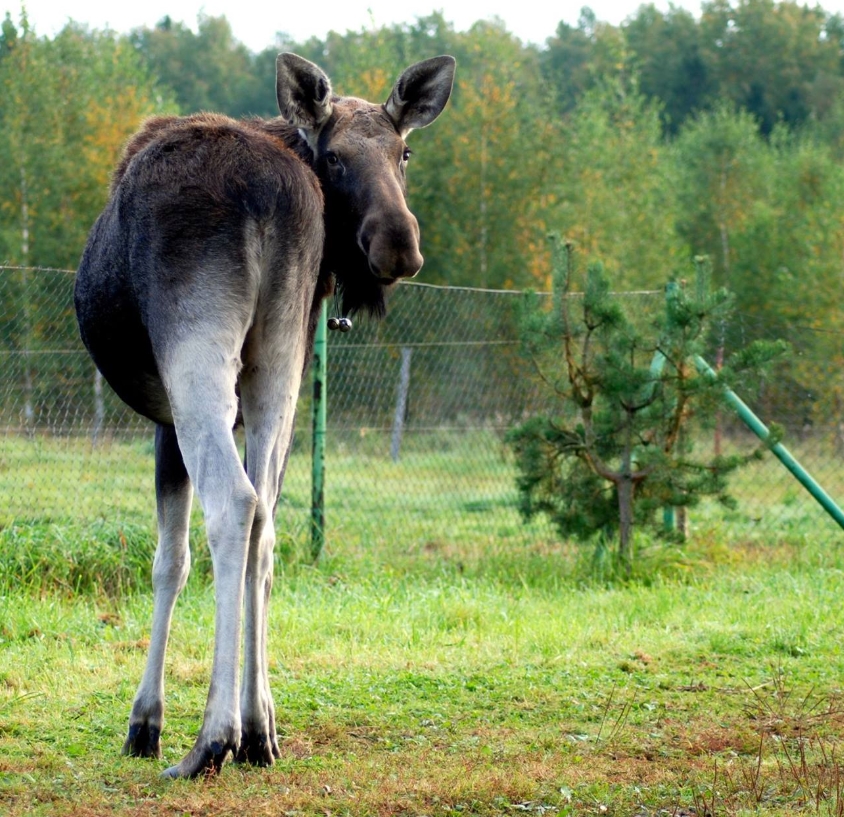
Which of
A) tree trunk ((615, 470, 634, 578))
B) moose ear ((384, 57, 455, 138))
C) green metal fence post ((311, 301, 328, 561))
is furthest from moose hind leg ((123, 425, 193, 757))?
tree trunk ((615, 470, 634, 578))

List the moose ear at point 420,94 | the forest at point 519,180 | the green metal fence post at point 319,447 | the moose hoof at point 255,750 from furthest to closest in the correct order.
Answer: the forest at point 519,180, the green metal fence post at point 319,447, the moose ear at point 420,94, the moose hoof at point 255,750

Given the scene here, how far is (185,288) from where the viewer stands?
335 centimetres

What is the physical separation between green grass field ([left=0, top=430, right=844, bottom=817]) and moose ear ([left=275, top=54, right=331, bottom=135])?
2.29 meters

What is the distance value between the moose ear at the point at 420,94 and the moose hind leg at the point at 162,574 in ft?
4.73

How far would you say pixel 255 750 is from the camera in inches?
145

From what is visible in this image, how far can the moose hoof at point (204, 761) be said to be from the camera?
3.28m

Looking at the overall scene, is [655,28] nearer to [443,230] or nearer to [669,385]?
[443,230]

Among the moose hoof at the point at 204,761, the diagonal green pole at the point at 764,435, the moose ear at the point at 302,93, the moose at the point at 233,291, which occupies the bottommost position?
the moose hoof at the point at 204,761

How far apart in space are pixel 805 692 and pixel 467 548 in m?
4.28

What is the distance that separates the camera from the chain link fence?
296 inches

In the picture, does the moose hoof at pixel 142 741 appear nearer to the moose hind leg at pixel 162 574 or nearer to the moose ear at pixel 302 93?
the moose hind leg at pixel 162 574

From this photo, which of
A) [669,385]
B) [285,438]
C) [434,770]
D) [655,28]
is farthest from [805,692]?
[655,28]

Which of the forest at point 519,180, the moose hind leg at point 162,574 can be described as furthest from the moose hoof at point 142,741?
the forest at point 519,180

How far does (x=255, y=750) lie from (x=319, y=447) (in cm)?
459
